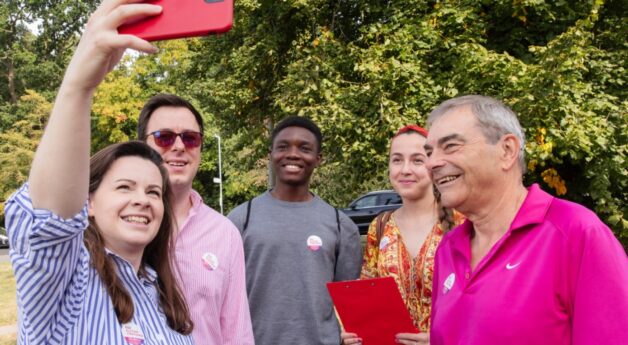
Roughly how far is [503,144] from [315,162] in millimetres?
1837

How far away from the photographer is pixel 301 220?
140 inches

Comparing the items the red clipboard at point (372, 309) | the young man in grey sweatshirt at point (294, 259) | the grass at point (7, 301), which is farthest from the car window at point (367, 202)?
the red clipboard at point (372, 309)

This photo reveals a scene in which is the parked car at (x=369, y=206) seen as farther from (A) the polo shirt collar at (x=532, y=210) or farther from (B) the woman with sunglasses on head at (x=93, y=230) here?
(B) the woman with sunglasses on head at (x=93, y=230)

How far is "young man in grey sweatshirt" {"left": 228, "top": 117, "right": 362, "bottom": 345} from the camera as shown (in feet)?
11.0

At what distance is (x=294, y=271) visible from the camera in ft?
11.2

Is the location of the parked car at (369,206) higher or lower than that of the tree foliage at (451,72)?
lower

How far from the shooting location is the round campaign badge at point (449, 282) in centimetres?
227

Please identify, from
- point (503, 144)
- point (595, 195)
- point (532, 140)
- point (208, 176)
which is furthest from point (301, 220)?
point (208, 176)

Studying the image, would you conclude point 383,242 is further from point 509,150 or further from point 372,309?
point 509,150

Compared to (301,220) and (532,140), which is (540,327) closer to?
(301,220)

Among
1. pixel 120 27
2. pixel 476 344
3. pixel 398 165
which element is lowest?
pixel 476 344

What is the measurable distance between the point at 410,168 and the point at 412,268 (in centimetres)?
58

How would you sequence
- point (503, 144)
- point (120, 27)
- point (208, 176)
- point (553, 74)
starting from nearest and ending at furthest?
point (120, 27) → point (503, 144) → point (553, 74) → point (208, 176)

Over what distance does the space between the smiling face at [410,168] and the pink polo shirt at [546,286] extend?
1205 millimetres
